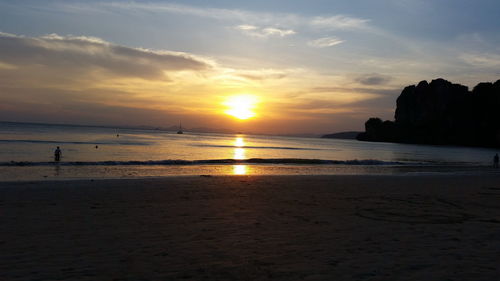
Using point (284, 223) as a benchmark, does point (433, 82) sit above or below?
above

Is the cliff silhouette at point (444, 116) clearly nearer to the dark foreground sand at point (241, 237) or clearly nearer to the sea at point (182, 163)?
the sea at point (182, 163)

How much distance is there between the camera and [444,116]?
522ft

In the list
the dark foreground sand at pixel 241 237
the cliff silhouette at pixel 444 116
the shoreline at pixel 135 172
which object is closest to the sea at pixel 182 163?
the shoreline at pixel 135 172

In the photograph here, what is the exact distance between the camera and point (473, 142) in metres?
141

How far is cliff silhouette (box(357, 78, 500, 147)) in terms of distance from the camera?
142875 millimetres

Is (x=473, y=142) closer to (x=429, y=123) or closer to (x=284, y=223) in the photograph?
(x=429, y=123)

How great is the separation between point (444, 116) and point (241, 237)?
170 meters

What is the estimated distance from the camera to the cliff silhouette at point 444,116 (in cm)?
Answer: 14288

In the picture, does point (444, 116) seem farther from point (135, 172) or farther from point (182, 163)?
point (135, 172)

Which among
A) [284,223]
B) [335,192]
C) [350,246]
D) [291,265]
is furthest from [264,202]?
[291,265]

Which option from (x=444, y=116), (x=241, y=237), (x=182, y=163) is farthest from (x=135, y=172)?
(x=444, y=116)

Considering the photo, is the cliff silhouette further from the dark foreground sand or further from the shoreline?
the dark foreground sand

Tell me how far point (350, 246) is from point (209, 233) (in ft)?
9.28

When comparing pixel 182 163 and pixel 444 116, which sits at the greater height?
pixel 444 116
